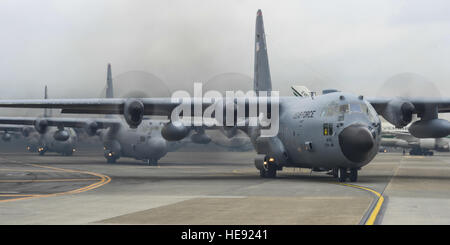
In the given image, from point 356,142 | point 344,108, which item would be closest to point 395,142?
point 344,108

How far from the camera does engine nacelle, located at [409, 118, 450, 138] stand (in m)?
30.5

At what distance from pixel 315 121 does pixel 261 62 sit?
11215 mm

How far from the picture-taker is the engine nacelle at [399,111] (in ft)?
96.7

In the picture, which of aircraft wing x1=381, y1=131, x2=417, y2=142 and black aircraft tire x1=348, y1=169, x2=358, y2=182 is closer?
black aircraft tire x1=348, y1=169, x2=358, y2=182

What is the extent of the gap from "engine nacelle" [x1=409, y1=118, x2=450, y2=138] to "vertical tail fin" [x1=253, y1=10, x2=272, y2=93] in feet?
30.3

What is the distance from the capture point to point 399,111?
2973 cm

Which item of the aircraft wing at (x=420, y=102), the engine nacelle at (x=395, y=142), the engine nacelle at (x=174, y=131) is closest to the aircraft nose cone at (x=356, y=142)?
the aircraft wing at (x=420, y=102)

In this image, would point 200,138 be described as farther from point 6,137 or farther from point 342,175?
point 6,137

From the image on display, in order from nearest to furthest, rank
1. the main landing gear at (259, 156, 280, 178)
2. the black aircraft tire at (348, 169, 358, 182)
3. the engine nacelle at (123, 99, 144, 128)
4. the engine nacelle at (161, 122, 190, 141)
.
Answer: the black aircraft tire at (348, 169, 358, 182) < the main landing gear at (259, 156, 280, 178) < the engine nacelle at (123, 99, 144, 128) < the engine nacelle at (161, 122, 190, 141)

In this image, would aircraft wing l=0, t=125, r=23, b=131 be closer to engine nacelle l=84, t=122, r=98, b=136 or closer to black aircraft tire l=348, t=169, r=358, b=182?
engine nacelle l=84, t=122, r=98, b=136

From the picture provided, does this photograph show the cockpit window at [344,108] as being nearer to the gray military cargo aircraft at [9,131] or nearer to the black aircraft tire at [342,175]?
the black aircraft tire at [342,175]

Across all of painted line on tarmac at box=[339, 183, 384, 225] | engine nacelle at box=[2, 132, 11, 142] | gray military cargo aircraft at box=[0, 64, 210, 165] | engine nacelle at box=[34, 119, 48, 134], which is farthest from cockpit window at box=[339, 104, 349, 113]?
engine nacelle at box=[2, 132, 11, 142]
